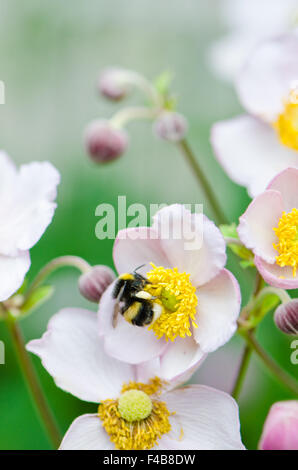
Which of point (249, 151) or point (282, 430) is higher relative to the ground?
point (249, 151)

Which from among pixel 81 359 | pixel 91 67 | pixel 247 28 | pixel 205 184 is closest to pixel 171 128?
pixel 205 184

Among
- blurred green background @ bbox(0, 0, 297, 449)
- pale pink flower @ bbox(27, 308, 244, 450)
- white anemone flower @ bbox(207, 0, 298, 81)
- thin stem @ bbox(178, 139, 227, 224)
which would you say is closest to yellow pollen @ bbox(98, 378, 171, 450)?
pale pink flower @ bbox(27, 308, 244, 450)

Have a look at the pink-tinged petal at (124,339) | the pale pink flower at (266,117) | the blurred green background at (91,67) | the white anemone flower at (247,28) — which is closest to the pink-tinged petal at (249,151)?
the pale pink flower at (266,117)

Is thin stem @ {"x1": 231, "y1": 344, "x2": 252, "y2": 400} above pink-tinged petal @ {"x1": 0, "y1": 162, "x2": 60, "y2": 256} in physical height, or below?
below

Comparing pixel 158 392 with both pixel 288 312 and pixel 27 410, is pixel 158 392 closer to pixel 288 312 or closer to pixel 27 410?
pixel 288 312

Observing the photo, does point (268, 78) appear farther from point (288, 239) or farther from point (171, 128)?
point (288, 239)

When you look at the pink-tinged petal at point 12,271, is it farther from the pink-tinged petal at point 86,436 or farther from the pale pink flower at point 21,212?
the pink-tinged petal at point 86,436

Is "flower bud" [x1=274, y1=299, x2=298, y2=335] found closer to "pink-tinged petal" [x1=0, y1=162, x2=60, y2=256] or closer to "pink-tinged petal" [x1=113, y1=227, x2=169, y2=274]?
"pink-tinged petal" [x1=113, y1=227, x2=169, y2=274]
